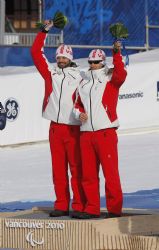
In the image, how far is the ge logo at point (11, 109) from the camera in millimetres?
19078

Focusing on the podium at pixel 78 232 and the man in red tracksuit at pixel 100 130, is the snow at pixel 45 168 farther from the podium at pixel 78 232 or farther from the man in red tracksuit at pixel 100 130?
the podium at pixel 78 232

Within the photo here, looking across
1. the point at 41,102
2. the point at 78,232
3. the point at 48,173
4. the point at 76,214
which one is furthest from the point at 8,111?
the point at 78,232

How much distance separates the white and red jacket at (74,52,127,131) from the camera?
9.25 m

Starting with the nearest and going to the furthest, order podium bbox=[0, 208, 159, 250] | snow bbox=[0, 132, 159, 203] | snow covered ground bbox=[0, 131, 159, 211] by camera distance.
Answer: podium bbox=[0, 208, 159, 250]
snow covered ground bbox=[0, 131, 159, 211]
snow bbox=[0, 132, 159, 203]

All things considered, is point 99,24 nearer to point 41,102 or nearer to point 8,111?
point 41,102

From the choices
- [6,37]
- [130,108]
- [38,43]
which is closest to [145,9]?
[6,37]

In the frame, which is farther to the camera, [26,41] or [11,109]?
[26,41]

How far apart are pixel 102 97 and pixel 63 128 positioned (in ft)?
1.93

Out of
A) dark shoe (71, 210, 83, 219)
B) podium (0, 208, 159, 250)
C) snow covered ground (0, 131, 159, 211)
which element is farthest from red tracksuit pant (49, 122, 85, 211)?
snow covered ground (0, 131, 159, 211)

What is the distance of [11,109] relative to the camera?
63.0 feet

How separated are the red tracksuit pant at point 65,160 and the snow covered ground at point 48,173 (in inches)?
96.0

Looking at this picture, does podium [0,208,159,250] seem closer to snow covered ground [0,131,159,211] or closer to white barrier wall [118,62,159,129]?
snow covered ground [0,131,159,211]

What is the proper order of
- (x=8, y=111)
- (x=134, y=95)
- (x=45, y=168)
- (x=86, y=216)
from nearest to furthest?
(x=86, y=216), (x=45, y=168), (x=8, y=111), (x=134, y=95)

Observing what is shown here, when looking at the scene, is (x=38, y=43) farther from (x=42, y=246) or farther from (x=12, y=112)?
(x=12, y=112)
